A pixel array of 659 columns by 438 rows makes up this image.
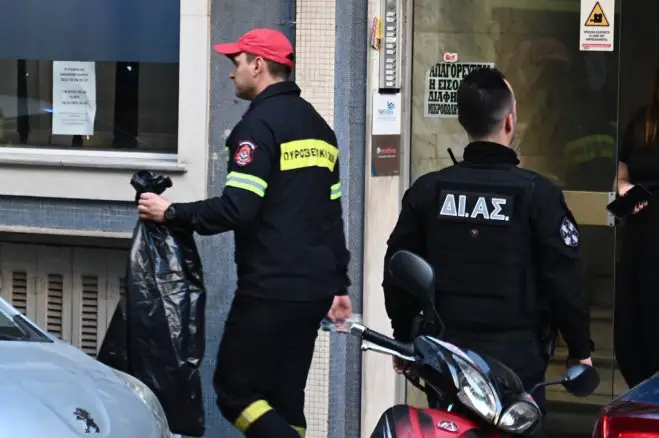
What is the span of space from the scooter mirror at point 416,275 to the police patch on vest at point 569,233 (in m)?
0.67

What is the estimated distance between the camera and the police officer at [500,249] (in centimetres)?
415

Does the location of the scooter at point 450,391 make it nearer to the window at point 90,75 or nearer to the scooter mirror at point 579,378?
the scooter mirror at point 579,378

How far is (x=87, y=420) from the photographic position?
4105 millimetres

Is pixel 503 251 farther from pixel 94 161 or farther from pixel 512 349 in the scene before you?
pixel 94 161

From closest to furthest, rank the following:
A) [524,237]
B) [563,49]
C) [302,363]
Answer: [524,237], [302,363], [563,49]

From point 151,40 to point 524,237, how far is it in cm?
346

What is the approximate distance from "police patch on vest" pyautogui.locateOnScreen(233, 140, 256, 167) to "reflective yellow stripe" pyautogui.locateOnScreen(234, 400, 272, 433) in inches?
37.2

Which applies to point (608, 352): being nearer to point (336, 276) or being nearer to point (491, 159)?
point (336, 276)

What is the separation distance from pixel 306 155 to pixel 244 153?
29 centimetres

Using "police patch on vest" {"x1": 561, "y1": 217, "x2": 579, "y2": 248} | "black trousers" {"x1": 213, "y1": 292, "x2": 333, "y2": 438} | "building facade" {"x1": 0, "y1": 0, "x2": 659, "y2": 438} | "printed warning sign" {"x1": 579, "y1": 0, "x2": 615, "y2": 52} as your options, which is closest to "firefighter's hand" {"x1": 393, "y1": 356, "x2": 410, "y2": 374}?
"police patch on vest" {"x1": 561, "y1": 217, "x2": 579, "y2": 248}

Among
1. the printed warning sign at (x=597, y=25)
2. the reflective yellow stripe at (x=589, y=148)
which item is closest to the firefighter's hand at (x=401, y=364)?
the reflective yellow stripe at (x=589, y=148)

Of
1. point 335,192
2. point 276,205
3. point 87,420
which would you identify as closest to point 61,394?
point 87,420

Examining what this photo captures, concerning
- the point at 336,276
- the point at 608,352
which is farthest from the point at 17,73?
the point at 608,352

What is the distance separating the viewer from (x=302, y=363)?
523 centimetres
